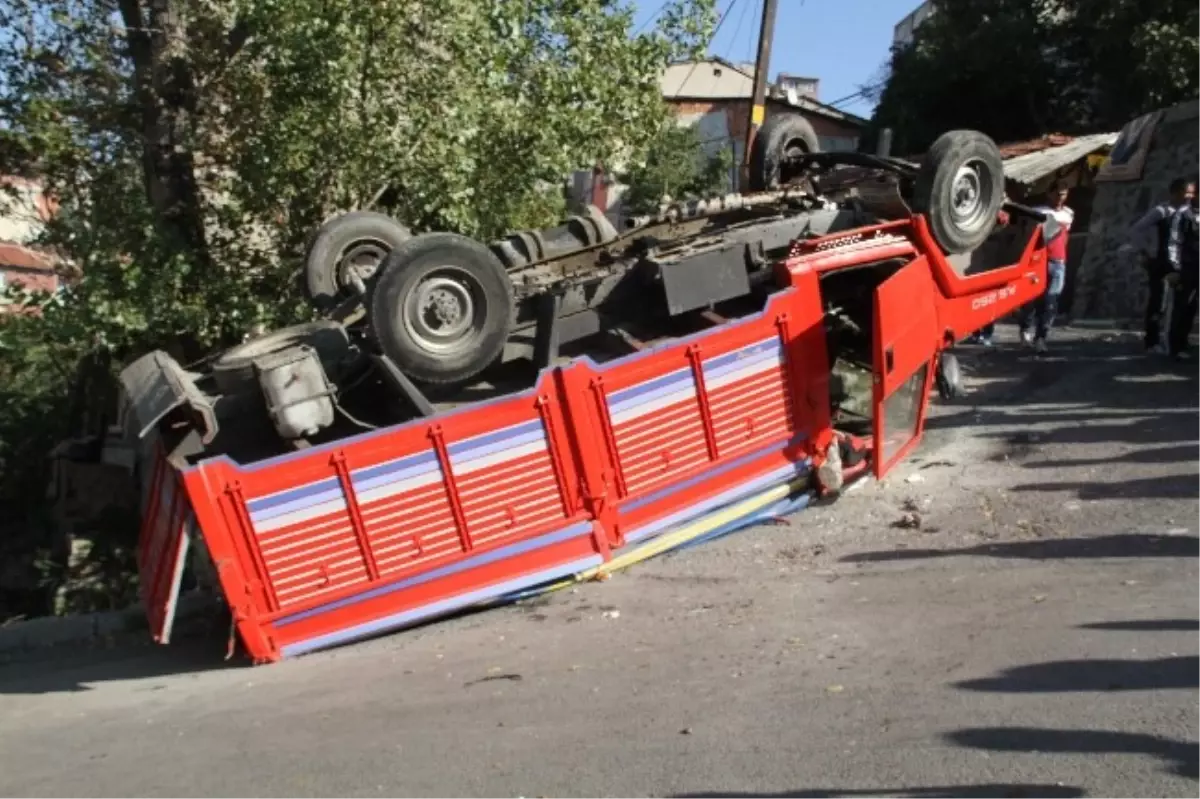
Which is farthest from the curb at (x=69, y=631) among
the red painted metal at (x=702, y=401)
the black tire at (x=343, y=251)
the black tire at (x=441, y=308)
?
the red painted metal at (x=702, y=401)

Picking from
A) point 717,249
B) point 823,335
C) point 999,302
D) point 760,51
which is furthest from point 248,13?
point 760,51

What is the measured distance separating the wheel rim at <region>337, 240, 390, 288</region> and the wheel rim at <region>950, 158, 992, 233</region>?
12.9 ft

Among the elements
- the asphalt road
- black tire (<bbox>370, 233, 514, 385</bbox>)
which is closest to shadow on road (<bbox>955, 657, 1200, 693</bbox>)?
the asphalt road

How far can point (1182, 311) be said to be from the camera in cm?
1021

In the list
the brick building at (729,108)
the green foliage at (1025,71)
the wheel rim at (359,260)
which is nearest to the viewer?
the wheel rim at (359,260)

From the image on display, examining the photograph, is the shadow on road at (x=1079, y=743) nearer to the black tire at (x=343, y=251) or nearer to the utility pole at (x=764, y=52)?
the black tire at (x=343, y=251)

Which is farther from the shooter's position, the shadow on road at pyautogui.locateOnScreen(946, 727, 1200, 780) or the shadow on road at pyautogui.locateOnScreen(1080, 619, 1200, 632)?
the shadow on road at pyautogui.locateOnScreen(1080, 619, 1200, 632)

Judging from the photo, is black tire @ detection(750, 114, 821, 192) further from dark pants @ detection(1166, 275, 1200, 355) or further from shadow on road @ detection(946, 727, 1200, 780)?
shadow on road @ detection(946, 727, 1200, 780)

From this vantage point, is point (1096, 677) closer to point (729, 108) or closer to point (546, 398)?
point (546, 398)

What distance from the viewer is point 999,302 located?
27.5ft

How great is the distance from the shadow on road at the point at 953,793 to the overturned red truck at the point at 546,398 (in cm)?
290

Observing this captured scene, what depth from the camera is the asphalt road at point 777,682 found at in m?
4.11

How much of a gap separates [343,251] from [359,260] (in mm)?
133

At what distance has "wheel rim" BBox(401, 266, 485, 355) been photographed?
20.9 ft
